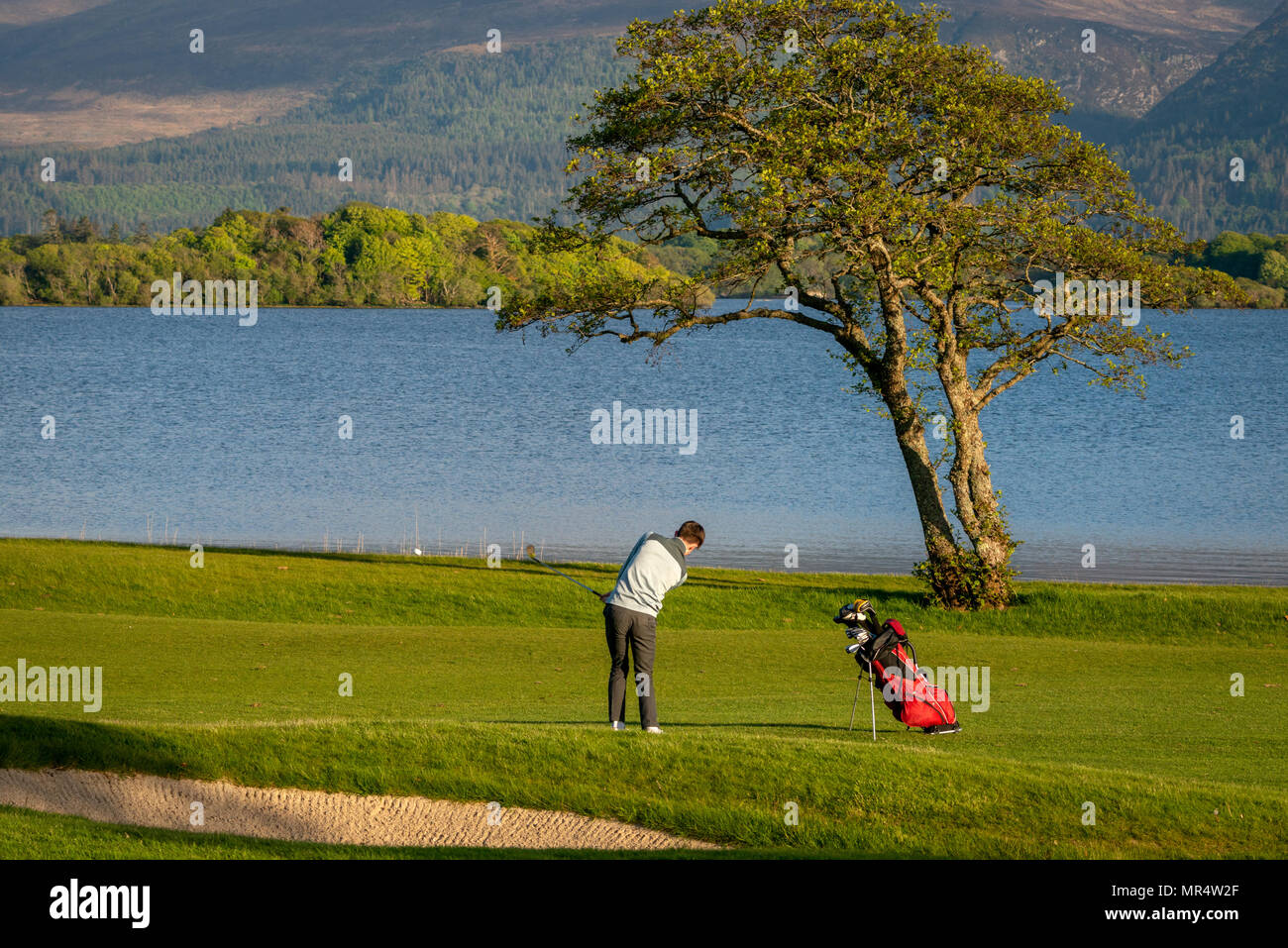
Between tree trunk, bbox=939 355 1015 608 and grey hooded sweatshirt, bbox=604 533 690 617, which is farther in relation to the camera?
tree trunk, bbox=939 355 1015 608

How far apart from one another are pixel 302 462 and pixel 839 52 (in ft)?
122

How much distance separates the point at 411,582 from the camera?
26.0 m

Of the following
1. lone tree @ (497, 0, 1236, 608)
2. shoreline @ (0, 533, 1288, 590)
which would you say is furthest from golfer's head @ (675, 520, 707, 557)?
shoreline @ (0, 533, 1288, 590)

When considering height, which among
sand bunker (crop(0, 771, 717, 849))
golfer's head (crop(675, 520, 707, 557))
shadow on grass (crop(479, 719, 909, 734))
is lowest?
sand bunker (crop(0, 771, 717, 849))

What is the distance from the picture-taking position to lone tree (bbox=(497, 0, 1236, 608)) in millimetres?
22000

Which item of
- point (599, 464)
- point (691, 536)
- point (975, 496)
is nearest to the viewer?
point (691, 536)

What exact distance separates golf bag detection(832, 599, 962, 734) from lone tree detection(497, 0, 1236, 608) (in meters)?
9.73

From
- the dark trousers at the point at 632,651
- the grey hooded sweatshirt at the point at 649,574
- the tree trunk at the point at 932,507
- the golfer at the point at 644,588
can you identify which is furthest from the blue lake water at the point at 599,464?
the grey hooded sweatshirt at the point at 649,574

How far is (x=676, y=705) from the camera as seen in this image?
1623 centimetres

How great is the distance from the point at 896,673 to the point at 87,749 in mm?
7841

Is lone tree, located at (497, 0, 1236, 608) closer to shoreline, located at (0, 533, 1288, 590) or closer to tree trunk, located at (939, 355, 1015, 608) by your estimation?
tree trunk, located at (939, 355, 1015, 608)

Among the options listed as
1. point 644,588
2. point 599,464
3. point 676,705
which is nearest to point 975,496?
point 676,705

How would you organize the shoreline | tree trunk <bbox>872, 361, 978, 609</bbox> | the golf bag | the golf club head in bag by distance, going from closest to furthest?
1. the golf club head in bag
2. the golf bag
3. tree trunk <bbox>872, 361, 978, 609</bbox>
4. the shoreline

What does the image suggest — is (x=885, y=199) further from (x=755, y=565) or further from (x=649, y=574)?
(x=755, y=565)
